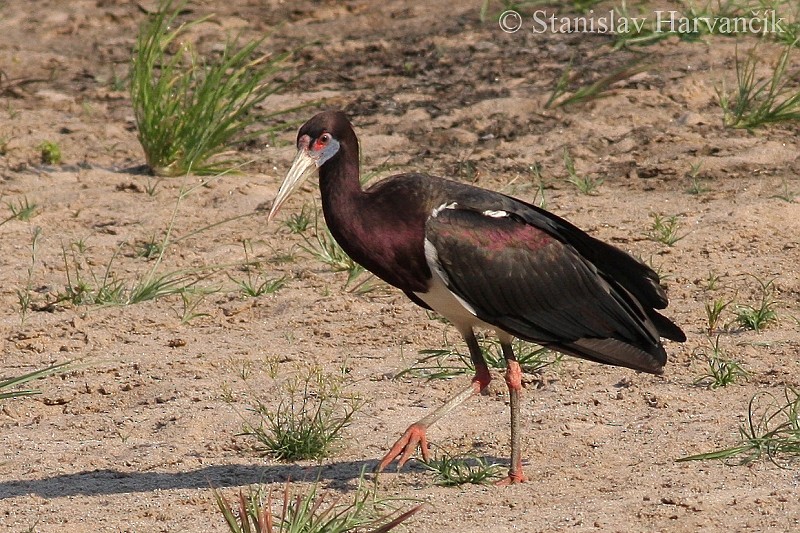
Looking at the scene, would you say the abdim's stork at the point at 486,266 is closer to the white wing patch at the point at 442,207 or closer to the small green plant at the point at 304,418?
the white wing patch at the point at 442,207

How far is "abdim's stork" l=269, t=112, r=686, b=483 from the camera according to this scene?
4.89m

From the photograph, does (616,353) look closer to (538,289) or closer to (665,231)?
(538,289)

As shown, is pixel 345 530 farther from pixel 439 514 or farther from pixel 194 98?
pixel 194 98

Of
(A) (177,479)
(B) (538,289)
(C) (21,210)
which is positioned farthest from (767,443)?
(C) (21,210)

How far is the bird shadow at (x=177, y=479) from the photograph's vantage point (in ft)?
15.8

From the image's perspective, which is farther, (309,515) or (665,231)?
(665,231)

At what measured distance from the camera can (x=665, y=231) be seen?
687cm

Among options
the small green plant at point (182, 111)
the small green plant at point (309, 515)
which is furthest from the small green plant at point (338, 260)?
the small green plant at point (309, 515)

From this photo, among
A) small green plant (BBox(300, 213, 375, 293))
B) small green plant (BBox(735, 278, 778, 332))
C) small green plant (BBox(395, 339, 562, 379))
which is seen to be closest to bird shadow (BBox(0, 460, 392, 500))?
small green plant (BBox(395, 339, 562, 379))

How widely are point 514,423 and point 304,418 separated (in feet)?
2.60

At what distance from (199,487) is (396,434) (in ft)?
2.79

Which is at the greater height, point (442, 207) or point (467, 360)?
point (442, 207)

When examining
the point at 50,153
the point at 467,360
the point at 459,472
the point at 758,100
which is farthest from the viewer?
the point at 758,100

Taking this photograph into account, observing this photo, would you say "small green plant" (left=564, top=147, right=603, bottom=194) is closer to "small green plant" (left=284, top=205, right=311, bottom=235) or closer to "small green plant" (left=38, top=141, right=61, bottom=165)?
"small green plant" (left=284, top=205, right=311, bottom=235)
